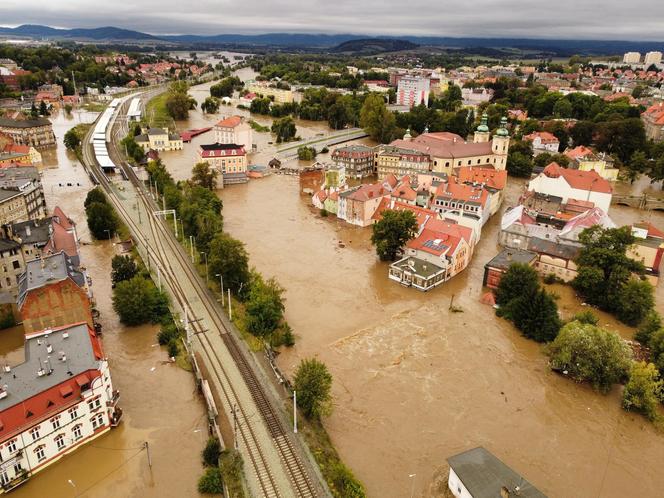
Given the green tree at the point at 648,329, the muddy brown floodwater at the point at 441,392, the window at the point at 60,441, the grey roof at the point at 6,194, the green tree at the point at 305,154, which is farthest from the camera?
the green tree at the point at 305,154

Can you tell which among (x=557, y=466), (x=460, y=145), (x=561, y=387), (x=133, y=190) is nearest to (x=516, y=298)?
(x=561, y=387)

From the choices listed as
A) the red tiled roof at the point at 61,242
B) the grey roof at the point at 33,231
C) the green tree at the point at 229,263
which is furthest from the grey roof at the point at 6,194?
the green tree at the point at 229,263

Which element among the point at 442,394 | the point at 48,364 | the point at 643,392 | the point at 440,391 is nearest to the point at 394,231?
the point at 440,391

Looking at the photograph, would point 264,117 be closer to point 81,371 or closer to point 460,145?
point 460,145

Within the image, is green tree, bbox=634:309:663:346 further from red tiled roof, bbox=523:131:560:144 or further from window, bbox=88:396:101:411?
red tiled roof, bbox=523:131:560:144

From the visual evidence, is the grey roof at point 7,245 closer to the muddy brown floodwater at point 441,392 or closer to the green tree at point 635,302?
the muddy brown floodwater at point 441,392

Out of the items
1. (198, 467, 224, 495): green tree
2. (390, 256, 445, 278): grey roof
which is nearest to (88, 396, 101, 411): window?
(198, 467, 224, 495): green tree
